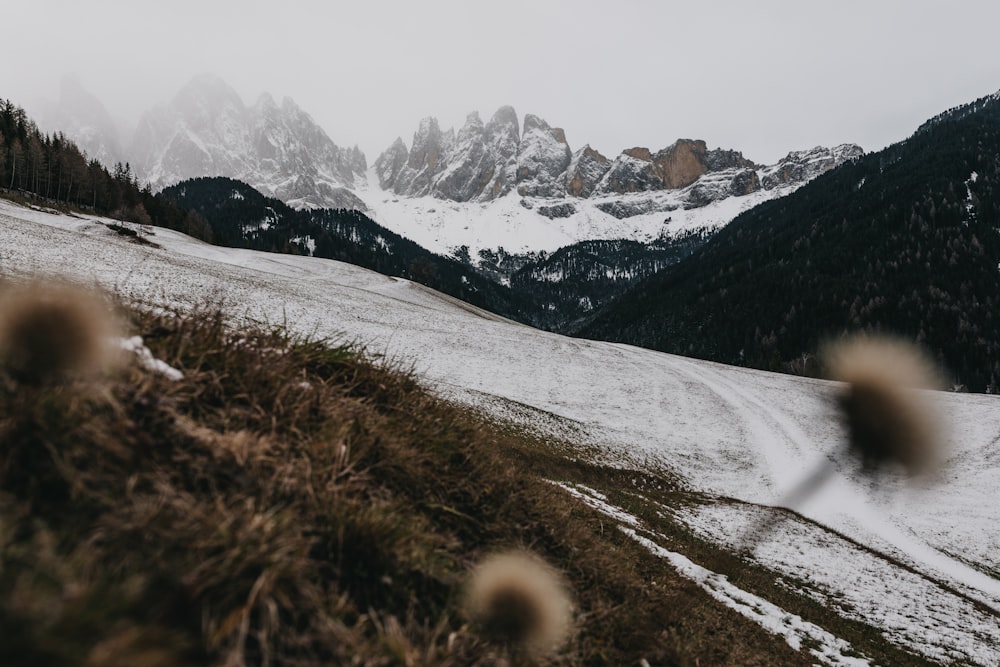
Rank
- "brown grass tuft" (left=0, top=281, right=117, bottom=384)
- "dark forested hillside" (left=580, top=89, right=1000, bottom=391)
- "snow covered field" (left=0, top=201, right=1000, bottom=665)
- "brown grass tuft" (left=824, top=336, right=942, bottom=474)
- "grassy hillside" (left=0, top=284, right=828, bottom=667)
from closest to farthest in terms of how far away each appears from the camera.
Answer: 1. "grassy hillside" (left=0, top=284, right=828, bottom=667)
2. "brown grass tuft" (left=0, top=281, right=117, bottom=384)
3. "brown grass tuft" (left=824, top=336, right=942, bottom=474)
4. "snow covered field" (left=0, top=201, right=1000, bottom=665)
5. "dark forested hillside" (left=580, top=89, right=1000, bottom=391)

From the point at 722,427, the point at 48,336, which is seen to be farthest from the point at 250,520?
the point at 722,427

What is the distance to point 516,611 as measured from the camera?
2770 millimetres

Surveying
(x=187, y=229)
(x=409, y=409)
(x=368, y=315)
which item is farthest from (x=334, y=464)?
(x=187, y=229)

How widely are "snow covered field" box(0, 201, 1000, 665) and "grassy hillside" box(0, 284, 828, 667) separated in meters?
2.54

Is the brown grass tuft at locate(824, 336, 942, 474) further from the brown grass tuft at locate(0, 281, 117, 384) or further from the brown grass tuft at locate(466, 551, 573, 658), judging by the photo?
the brown grass tuft at locate(0, 281, 117, 384)

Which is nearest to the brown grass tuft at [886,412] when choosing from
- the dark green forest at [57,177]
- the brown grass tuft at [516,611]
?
the brown grass tuft at [516,611]

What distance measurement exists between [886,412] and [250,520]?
3528 millimetres

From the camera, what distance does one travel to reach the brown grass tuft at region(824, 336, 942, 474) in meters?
2.74

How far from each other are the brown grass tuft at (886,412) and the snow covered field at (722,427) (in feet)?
0.86

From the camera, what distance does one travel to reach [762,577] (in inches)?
540

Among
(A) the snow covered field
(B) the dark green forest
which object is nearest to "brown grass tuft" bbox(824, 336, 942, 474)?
(A) the snow covered field

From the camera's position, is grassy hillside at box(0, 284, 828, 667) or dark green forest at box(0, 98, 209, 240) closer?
grassy hillside at box(0, 284, 828, 667)

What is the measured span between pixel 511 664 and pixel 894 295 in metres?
182

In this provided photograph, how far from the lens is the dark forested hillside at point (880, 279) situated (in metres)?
130
